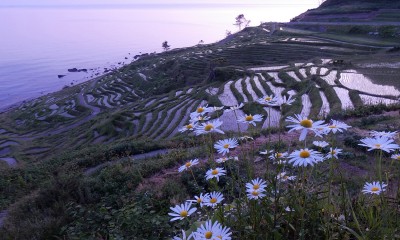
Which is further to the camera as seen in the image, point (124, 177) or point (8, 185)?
point (8, 185)

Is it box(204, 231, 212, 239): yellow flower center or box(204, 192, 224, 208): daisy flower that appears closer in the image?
box(204, 231, 212, 239): yellow flower center

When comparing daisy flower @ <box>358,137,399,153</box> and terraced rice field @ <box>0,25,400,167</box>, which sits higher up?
daisy flower @ <box>358,137,399,153</box>

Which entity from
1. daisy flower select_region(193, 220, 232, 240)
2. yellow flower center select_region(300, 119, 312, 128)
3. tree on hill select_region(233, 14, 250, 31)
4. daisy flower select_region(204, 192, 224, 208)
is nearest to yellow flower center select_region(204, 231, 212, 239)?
daisy flower select_region(193, 220, 232, 240)

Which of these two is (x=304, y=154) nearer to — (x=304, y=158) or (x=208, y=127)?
(x=304, y=158)

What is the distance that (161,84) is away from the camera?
135 feet

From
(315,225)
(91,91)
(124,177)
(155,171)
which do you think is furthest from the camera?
(91,91)

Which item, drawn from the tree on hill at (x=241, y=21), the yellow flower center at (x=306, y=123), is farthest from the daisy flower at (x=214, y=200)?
the tree on hill at (x=241, y=21)

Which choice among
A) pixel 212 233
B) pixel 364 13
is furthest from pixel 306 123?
pixel 364 13

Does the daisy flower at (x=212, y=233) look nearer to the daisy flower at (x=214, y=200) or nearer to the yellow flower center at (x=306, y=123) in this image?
the daisy flower at (x=214, y=200)

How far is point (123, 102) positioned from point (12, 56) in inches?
2639

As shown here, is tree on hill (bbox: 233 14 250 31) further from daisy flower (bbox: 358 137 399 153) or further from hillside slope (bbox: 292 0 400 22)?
daisy flower (bbox: 358 137 399 153)

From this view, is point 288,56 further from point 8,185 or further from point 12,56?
point 12,56

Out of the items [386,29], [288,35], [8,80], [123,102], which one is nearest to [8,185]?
[123,102]

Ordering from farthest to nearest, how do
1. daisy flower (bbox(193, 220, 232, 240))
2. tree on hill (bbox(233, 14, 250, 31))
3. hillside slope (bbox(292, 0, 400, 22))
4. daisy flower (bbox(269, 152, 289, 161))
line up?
1. tree on hill (bbox(233, 14, 250, 31))
2. hillside slope (bbox(292, 0, 400, 22))
3. daisy flower (bbox(269, 152, 289, 161))
4. daisy flower (bbox(193, 220, 232, 240))
